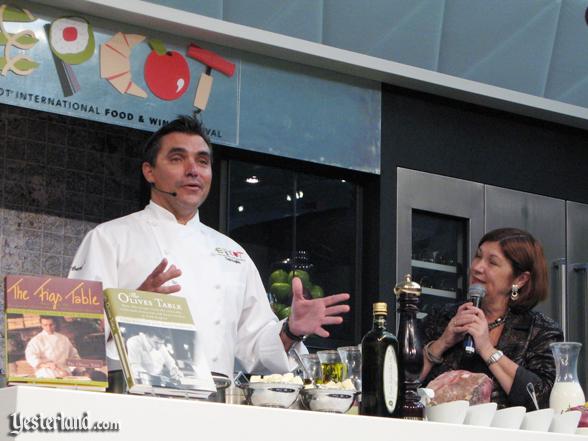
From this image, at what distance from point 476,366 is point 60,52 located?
1.77 meters

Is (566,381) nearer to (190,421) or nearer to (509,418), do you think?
(509,418)

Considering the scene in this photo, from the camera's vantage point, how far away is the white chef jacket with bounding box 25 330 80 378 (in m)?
1.61

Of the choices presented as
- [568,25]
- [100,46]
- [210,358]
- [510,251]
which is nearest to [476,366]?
[510,251]

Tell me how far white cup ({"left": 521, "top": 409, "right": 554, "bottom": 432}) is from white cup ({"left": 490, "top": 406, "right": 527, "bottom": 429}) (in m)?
0.04

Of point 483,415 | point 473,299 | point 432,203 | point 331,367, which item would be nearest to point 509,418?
point 483,415

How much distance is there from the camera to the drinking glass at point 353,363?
2127mm

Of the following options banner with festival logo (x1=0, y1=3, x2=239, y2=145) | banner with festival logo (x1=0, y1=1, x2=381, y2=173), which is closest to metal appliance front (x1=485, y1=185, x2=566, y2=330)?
banner with festival logo (x1=0, y1=1, x2=381, y2=173)

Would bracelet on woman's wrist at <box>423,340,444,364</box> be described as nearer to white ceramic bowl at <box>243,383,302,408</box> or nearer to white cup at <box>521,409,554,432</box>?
white cup at <box>521,409,554,432</box>

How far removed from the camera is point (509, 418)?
6.86 ft

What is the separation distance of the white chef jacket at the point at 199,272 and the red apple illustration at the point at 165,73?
813mm

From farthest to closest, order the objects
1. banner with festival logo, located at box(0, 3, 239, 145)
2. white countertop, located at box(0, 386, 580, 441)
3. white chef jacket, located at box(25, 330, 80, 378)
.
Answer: banner with festival logo, located at box(0, 3, 239, 145)
white chef jacket, located at box(25, 330, 80, 378)
white countertop, located at box(0, 386, 580, 441)

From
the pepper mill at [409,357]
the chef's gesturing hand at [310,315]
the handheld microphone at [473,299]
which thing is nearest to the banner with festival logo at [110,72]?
the handheld microphone at [473,299]

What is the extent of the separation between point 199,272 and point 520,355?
3.01 feet

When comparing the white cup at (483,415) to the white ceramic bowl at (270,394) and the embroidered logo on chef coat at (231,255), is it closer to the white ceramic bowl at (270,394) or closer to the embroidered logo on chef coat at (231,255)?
the white ceramic bowl at (270,394)
